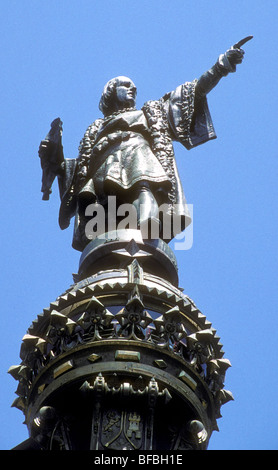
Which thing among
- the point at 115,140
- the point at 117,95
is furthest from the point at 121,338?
the point at 117,95

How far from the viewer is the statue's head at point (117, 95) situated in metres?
23.3

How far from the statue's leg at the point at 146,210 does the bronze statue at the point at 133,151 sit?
0.02 metres

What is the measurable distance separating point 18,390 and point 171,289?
3118 mm

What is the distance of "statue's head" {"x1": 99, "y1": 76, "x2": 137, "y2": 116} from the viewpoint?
23.3 m

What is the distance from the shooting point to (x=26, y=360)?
17.5 meters

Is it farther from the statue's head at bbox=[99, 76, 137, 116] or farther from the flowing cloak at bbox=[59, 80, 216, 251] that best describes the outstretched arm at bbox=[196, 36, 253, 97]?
the statue's head at bbox=[99, 76, 137, 116]

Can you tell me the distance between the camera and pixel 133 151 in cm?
2159

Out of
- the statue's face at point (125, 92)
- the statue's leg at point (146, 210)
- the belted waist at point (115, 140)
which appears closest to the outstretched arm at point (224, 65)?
the statue's face at point (125, 92)

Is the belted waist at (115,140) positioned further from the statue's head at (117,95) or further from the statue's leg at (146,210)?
the statue's leg at (146,210)

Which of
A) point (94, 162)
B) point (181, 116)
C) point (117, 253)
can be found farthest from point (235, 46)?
point (117, 253)

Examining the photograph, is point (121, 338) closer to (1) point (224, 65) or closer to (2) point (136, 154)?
(2) point (136, 154)

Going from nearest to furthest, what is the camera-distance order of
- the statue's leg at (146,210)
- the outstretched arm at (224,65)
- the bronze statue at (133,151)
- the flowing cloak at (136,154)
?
the statue's leg at (146,210) < the bronze statue at (133,151) < the flowing cloak at (136,154) < the outstretched arm at (224,65)
